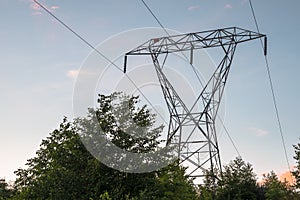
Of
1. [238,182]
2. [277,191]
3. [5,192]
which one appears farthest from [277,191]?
[5,192]

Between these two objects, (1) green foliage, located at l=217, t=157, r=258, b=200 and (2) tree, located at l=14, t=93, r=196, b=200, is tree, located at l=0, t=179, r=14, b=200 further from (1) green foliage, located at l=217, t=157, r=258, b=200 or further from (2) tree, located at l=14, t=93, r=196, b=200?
(1) green foliage, located at l=217, t=157, r=258, b=200

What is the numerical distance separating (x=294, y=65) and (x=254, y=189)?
13534mm

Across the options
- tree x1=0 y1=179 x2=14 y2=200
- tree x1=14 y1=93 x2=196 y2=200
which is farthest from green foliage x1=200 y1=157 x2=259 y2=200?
tree x1=0 y1=179 x2=14 y2=200

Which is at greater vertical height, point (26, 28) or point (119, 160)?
point (26, 28)

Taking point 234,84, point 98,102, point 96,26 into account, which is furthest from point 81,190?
point 234,84

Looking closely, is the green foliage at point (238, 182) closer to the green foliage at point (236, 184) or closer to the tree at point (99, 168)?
the green foliage at point (236, 184)

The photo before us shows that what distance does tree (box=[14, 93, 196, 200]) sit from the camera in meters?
15.9

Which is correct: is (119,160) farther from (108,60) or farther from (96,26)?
(96,26)

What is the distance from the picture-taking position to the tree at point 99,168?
1586 centimetres

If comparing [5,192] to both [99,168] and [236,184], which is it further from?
[99,168]

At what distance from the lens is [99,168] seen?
16.1m

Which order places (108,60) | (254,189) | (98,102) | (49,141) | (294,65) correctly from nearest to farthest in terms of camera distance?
(108,60), (98,102), (49,141), (294,65), (254,189)

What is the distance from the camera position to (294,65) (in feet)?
83.5

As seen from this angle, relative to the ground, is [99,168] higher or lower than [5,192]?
lower
